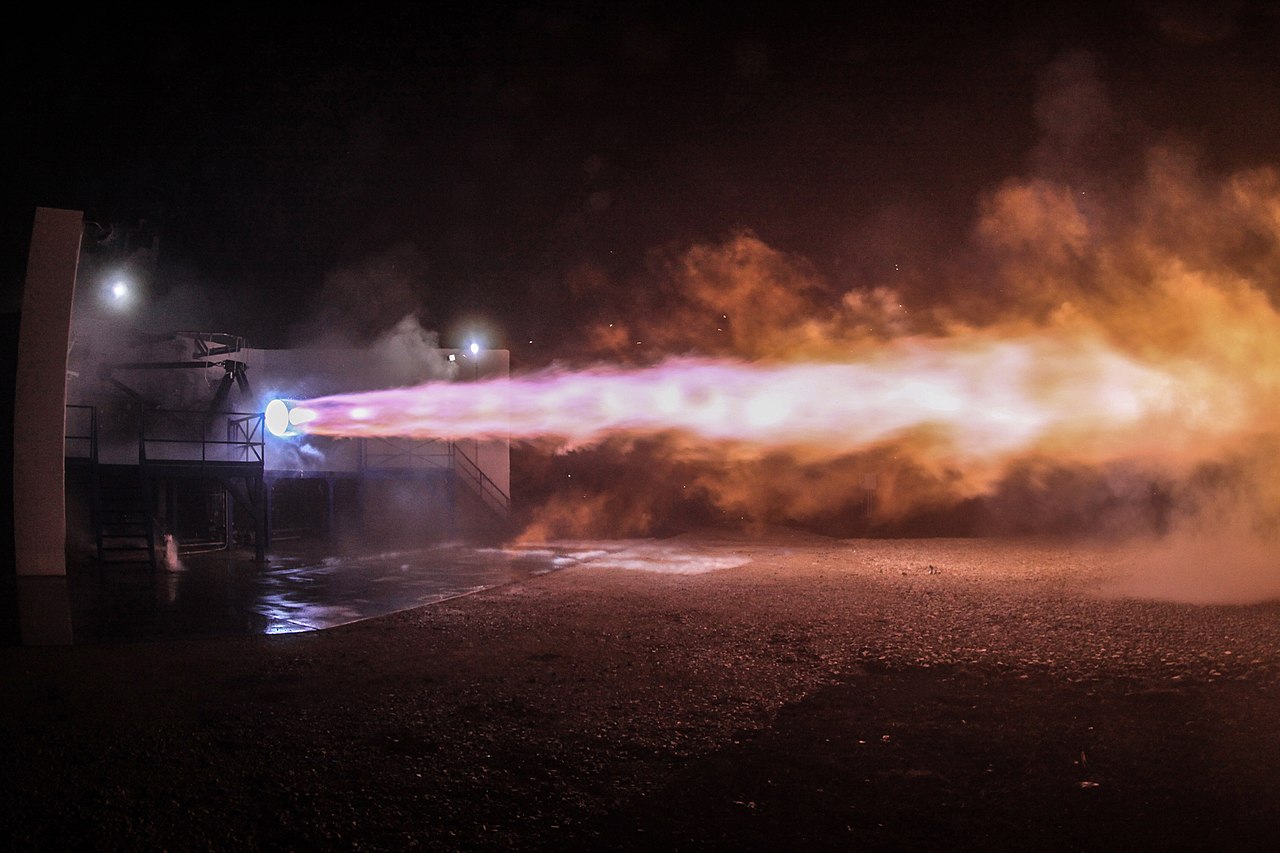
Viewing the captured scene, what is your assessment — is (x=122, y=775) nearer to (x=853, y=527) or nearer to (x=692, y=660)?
(x=692, y=660)

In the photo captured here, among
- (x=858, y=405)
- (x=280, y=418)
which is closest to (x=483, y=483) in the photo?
(x=280, y=418)

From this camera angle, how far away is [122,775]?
503cm

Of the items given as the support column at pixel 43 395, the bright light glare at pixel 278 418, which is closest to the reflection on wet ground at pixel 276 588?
the support column at pixel 43 395

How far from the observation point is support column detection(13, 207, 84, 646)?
15.2 meters

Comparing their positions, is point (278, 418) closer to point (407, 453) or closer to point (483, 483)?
point (407, 453)

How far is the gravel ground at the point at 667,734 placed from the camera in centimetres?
435

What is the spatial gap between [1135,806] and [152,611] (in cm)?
1151

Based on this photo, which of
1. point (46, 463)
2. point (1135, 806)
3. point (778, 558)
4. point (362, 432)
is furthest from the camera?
point (362, 432)

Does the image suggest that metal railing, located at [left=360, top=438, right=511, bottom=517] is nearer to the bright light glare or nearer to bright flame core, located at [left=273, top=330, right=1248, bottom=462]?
bright flame core, located at [left=273, top=330, right=1248, bottom=462]

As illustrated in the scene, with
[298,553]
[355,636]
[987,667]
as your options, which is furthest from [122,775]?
[298,553]

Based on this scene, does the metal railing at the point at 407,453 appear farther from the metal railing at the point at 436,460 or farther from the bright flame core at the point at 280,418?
the bright flame core at the point at 280,418

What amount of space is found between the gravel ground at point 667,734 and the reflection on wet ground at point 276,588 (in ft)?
3.99

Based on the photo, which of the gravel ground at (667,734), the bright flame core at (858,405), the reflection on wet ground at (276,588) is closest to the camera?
the gravel ground at (667,734)

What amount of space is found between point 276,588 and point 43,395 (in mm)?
6154
